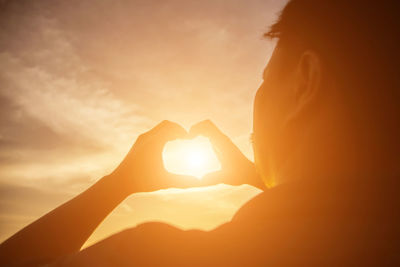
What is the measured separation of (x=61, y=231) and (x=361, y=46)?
10.1 feet

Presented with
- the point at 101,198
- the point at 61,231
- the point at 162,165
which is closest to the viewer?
the point at 61,231

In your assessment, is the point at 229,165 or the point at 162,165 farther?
the point at 162,165

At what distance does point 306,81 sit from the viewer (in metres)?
1.57

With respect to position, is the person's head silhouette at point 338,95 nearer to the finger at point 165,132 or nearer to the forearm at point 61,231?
the finger at point 165,132

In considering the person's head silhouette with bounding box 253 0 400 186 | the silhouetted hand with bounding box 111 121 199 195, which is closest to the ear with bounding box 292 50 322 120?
the person's head silhouette with bounding box 253 0 400 186

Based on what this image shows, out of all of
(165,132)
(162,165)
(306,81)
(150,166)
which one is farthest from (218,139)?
(306,81)

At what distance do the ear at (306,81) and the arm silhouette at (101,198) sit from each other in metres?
1.99

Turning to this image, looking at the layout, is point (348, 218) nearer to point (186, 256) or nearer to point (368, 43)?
point (186, 256)

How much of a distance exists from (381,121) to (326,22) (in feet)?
2.46

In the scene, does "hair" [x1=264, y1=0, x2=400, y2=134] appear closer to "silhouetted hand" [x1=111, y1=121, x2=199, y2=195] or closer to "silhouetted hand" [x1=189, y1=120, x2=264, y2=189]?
"silhouetted hand" [x1=189, y1=120, x2=264, y2=189]

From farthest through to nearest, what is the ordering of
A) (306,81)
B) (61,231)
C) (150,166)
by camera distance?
(150,166) < (61,231) < (306,81)

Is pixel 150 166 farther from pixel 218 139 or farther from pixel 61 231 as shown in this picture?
pixel 61 231

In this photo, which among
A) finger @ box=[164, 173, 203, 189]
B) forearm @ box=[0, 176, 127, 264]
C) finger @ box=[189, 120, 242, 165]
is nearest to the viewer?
forearm @ box=[0, 176, 127, 264]

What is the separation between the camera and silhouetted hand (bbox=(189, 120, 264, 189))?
371 cm
